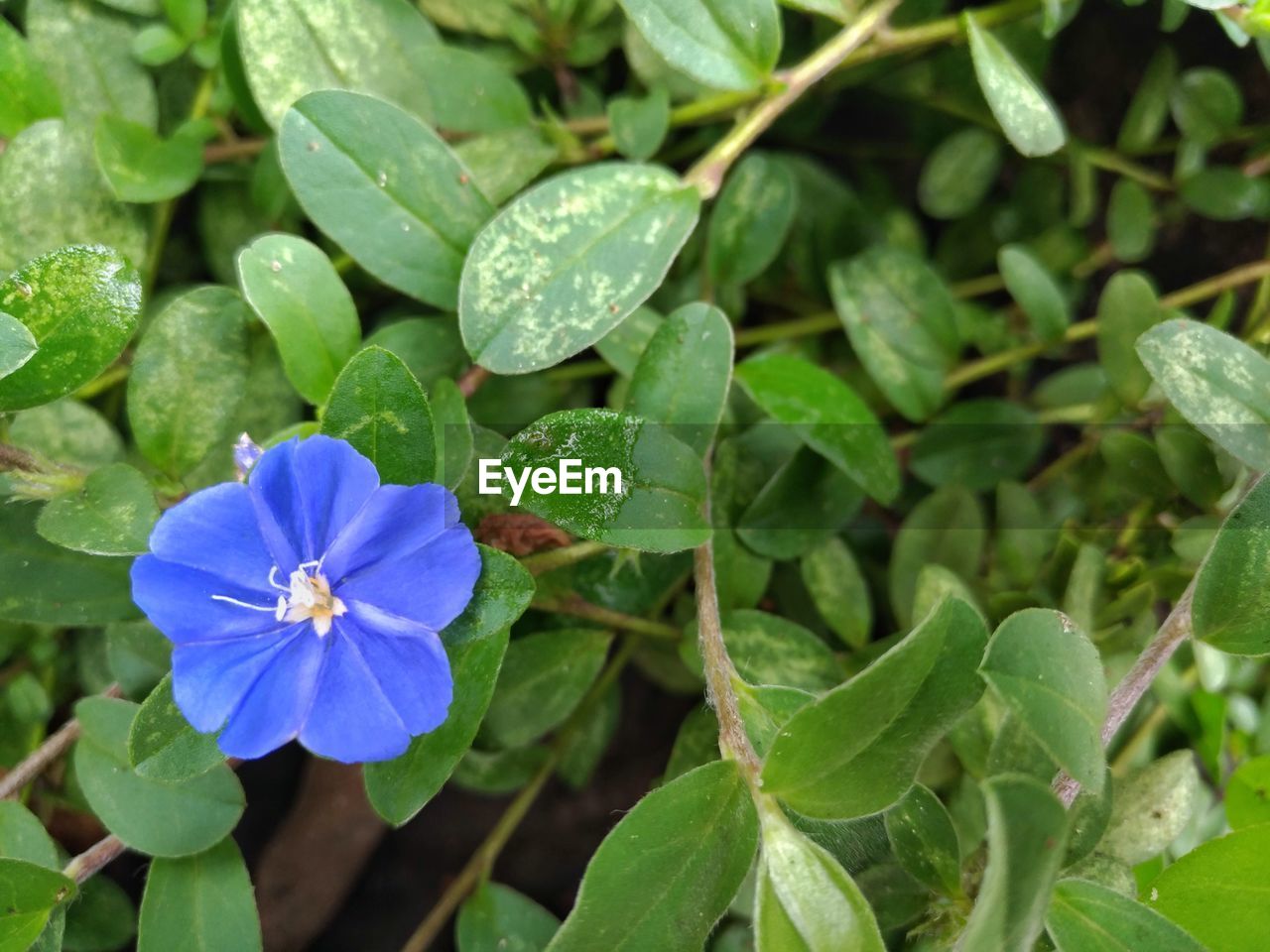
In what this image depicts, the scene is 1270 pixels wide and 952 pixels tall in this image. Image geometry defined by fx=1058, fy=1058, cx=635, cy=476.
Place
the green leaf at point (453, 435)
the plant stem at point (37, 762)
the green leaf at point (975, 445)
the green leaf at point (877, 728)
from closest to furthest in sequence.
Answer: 1. the green leaf at point (877, 728)
2. the green leaf at point (453, 435)
3. the plant stem at point (37, 762)
4. the green leaf at point (975, 445)

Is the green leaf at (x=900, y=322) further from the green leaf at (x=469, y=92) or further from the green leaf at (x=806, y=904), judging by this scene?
the green leaf at (x=806, y=904)

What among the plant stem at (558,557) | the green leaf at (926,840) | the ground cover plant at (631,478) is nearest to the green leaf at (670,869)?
the ground cover plant at (631,478)

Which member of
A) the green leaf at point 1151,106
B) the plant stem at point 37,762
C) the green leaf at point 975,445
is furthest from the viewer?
the green leaf at point 1151,106

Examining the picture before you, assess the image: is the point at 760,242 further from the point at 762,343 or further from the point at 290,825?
the point at 290,825

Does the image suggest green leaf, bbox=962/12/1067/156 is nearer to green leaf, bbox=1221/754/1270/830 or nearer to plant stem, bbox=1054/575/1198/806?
plant stem, bbox=1054/575/1198/806

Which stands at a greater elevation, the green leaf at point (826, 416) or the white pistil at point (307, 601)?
the green leaf at point (826, 416)
